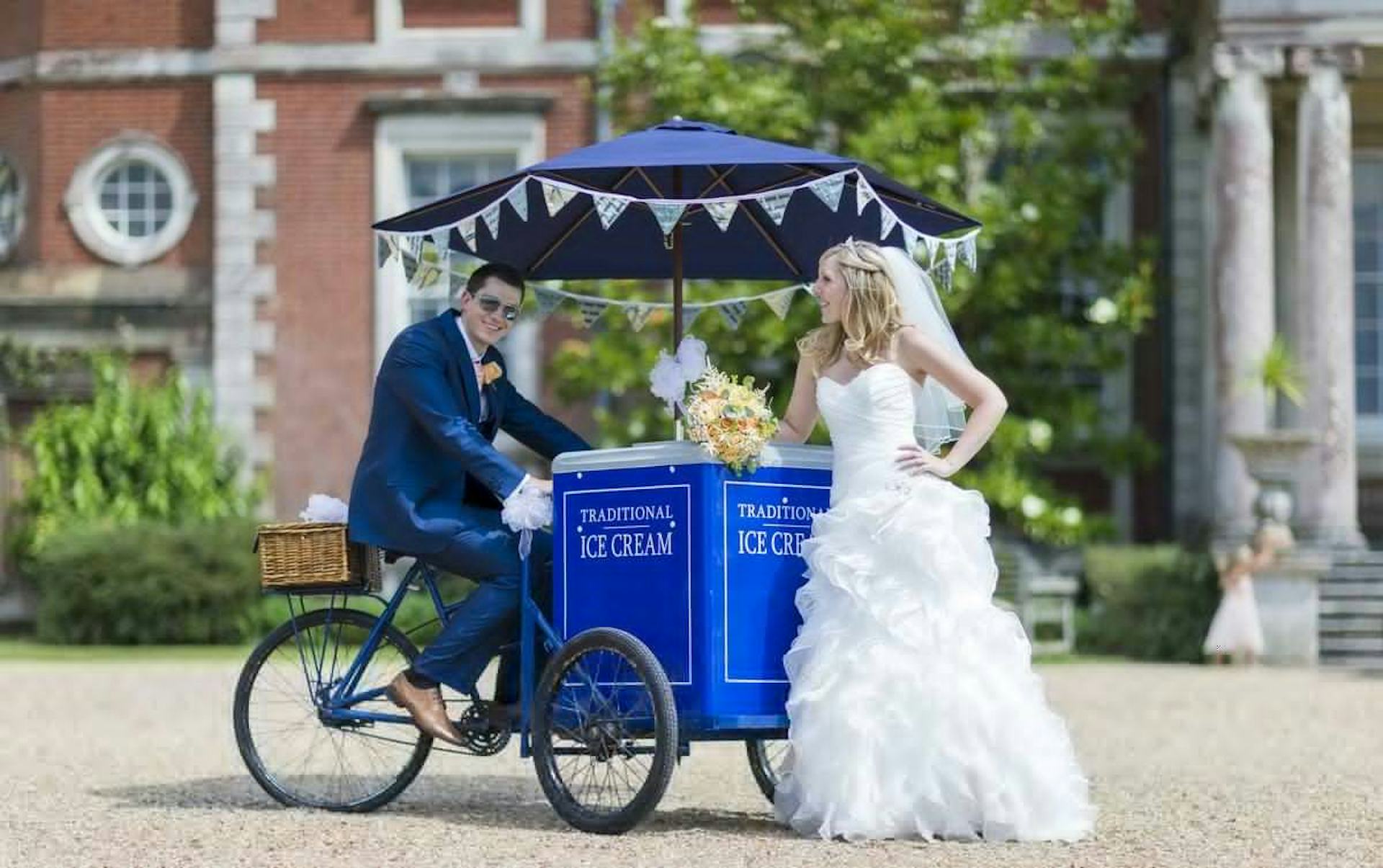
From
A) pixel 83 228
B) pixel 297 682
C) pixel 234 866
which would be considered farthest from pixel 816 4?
pixel 234 866

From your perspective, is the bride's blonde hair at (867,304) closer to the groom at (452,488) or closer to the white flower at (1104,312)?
the groom at (452,488)

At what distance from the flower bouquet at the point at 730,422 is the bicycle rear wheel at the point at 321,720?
1367 mm

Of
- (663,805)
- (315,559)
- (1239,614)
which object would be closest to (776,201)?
(315,559)

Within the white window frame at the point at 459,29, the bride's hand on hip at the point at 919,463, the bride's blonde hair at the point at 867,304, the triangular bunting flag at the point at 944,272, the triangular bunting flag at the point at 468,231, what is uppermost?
the white window frame at the point at 459,29

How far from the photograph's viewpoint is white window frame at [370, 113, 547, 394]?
845 inches

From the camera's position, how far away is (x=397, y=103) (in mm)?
21500

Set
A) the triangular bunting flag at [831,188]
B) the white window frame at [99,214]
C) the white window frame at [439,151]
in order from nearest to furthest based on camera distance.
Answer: the triangular bunting flag at [831,188] < the white window frame at [439,151] < the white window frame at [99,214]

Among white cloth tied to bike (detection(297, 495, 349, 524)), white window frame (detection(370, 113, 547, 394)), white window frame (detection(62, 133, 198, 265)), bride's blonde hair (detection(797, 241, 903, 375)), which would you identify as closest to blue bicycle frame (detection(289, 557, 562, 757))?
white cloth tied to bike (detection(297, 495, 349, 524))

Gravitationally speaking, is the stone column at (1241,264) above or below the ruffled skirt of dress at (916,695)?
above

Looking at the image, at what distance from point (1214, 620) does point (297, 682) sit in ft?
34.7

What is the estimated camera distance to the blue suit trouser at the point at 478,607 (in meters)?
7.78

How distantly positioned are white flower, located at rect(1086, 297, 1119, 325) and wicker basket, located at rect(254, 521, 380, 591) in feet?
40.8

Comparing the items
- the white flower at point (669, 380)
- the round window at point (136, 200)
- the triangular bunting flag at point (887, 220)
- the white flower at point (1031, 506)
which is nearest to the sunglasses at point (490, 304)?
the white flower at point (669, 380)

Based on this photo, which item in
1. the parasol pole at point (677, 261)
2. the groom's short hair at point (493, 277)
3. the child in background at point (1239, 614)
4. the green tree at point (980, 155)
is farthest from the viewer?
the green tree at point (980, 155)
